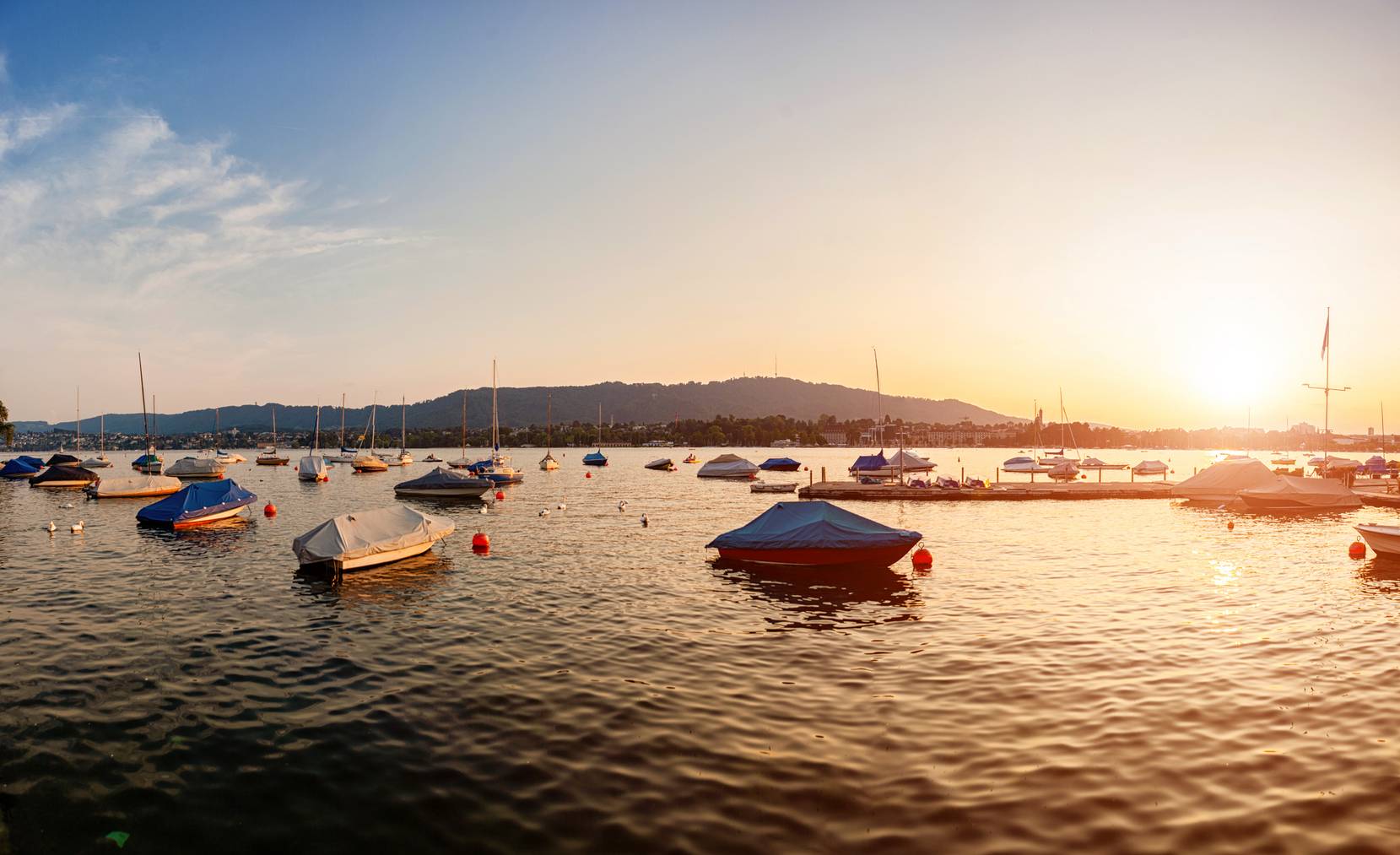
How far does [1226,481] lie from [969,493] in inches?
824

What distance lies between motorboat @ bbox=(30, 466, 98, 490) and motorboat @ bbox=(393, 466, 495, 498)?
42.5 m

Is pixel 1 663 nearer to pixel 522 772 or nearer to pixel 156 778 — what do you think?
pixel 156 778

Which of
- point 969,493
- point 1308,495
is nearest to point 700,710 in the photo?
point 969,493

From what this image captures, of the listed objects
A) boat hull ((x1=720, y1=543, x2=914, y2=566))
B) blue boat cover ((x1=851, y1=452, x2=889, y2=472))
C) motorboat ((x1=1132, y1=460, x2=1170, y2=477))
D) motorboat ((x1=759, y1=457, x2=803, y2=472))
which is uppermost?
blue boat cover ((x1=851, y1=452, x2=889, y2=472))

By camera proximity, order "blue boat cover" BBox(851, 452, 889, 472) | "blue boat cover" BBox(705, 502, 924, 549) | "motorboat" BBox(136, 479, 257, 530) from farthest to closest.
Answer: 1. "blue boat cover" BBox(851, 452, 889, 472)
2. "motorboat" BBox(136, 479, 257, 530)
3. "blue boat cover" BBox(705, 502, 924, 549)

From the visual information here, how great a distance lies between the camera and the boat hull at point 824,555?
1148 inches

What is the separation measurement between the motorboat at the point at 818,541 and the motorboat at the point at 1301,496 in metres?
43.2

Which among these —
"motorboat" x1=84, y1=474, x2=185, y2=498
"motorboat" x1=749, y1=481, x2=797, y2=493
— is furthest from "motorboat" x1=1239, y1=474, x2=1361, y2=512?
"motorboat" x1=84, y1=474, x2=185, y2=498

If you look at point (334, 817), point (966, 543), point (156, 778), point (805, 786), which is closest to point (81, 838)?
point (156, 778)

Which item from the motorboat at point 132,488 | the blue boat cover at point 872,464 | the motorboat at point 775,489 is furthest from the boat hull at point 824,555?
the blue boat cover at point 872,464

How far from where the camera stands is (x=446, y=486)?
66125 millimetres

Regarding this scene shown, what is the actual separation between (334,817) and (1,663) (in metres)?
13.6

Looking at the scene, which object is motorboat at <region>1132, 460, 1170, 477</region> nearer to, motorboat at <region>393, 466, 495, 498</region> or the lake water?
the lake water

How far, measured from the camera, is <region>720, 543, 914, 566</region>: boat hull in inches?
1148
